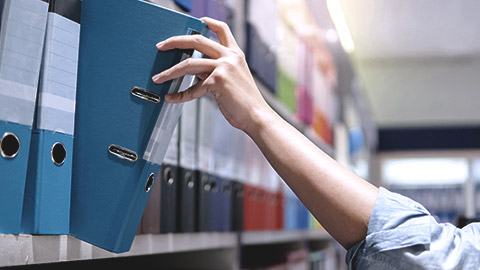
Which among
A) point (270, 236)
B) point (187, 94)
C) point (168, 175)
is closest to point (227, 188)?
point (168, 175)

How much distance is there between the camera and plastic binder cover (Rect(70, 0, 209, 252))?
2.81 ft

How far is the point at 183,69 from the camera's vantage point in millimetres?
838

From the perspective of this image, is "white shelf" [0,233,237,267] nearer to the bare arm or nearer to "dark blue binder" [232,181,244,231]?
the bare arm

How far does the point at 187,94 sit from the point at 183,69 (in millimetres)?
43

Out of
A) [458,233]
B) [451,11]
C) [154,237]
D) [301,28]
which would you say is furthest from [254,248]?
[451,11]

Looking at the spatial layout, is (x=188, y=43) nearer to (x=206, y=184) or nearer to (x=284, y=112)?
(x=206, y=184)

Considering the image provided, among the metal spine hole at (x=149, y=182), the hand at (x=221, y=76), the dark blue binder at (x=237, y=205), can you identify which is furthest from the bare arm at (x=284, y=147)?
the dark blue binder at (x=237, y=205)

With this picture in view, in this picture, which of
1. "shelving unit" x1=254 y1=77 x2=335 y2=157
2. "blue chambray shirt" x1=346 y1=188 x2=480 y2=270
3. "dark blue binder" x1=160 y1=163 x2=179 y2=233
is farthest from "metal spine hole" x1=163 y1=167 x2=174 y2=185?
"shelving unit" x1=254 y1=77 x2=335 y2=157

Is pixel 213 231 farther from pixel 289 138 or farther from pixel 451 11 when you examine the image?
pixel 451 11

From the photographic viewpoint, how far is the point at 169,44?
849mm

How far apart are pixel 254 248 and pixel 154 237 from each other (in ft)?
5.34

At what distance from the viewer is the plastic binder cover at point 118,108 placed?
0.86m

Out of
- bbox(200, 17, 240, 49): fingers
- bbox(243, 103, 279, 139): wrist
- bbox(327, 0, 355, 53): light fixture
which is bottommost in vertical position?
bbox(243, 103, 279, 139): wrist

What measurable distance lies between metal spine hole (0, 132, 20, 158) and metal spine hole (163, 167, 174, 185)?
1.53ft
